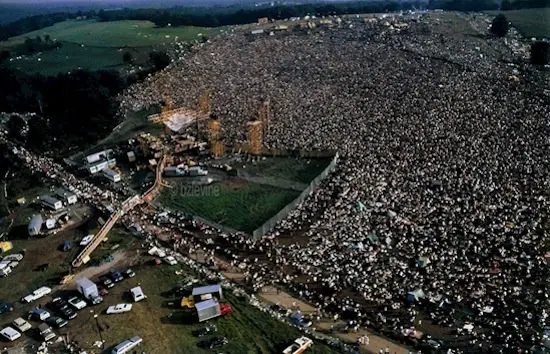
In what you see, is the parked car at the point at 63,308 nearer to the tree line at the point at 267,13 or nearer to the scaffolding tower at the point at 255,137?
the scaffolding tower at the point at 255,137

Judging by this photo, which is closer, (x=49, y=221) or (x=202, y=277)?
(x=202, y=277)

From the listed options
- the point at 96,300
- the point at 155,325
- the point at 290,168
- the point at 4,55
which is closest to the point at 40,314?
the point at 96,300

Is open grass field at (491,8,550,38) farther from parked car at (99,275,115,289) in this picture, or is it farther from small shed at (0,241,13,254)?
small shed at (0,241,13,254)

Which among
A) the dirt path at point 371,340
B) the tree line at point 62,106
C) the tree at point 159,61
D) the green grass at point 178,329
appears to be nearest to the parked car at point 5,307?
the green grass at point 178,329

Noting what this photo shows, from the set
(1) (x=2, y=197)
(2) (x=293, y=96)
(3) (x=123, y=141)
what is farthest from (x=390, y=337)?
(2) (x=293, y=96)

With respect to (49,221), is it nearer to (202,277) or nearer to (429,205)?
(202,277)

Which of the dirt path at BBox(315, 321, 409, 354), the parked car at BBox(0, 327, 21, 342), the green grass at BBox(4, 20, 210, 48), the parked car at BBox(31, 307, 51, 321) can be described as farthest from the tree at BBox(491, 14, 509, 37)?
the parked car at BBox(0, 327, 21, 342)
